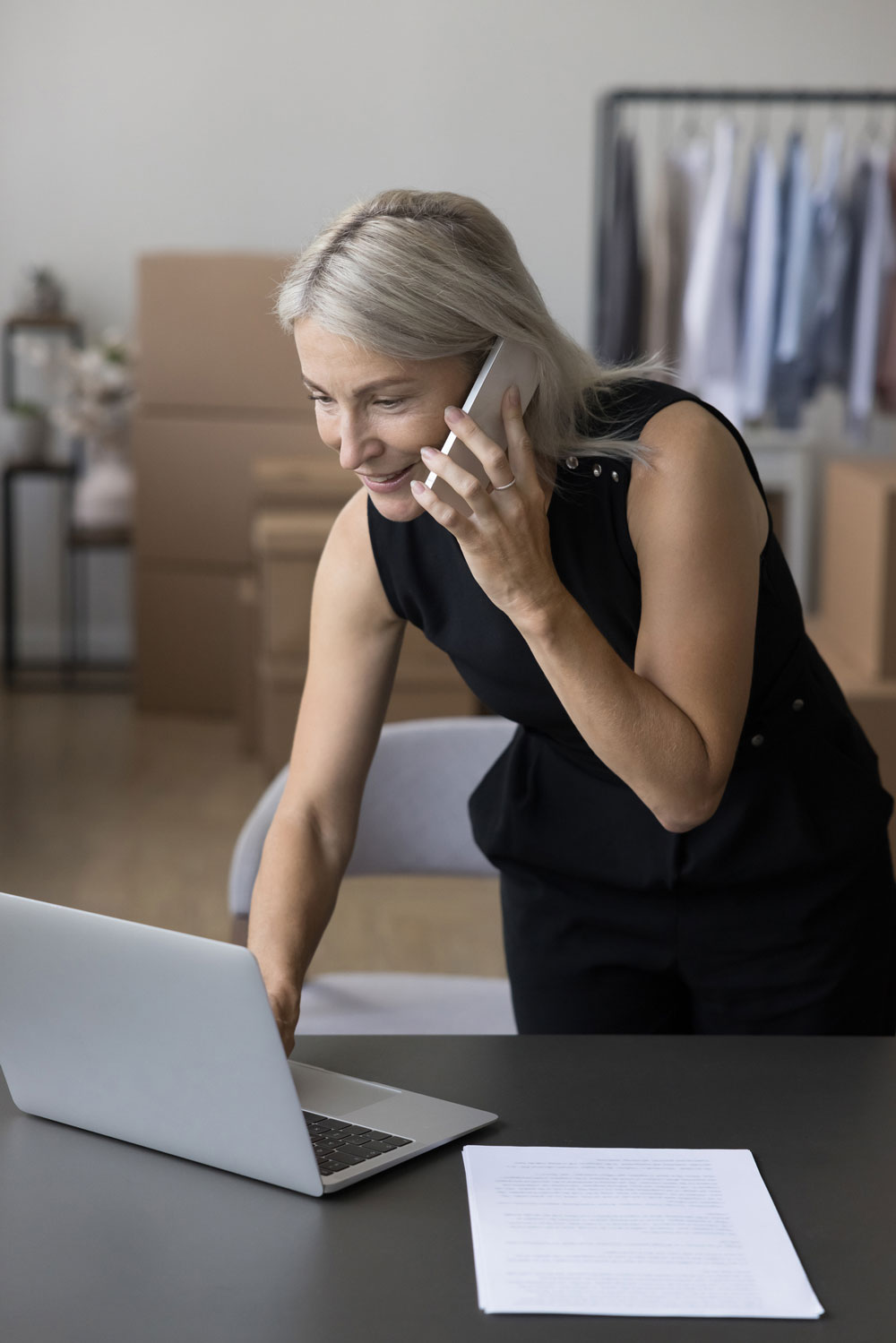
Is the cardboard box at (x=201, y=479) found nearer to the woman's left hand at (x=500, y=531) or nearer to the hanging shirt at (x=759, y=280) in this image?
the hanging shirt at (x=759, y=280)

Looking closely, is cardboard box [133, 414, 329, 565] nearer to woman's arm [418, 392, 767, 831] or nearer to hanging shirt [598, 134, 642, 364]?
hanging shirt [598, 134, 642, 364]

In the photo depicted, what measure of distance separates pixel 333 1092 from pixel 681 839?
45cm

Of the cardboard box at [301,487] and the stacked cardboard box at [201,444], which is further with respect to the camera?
the stacked cardboard box at [201,444]

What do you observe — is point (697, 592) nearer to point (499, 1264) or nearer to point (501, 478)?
point (501, 478)

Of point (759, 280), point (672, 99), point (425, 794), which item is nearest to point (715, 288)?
point (759, 280)

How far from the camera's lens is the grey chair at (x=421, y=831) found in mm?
1901

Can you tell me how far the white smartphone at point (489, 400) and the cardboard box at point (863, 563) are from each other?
1963mm

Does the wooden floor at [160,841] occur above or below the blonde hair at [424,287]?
below

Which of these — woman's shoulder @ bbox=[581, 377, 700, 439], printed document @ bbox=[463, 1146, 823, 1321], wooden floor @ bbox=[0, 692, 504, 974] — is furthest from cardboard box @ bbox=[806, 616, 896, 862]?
printed document @ bbox=[463, 1146, 823, 1321]

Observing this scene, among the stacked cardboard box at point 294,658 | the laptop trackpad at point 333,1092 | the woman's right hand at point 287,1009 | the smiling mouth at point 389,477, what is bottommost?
the stacked cardboard box at point 294,658

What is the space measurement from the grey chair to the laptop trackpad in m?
0.68

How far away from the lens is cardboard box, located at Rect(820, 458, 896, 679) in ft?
10.3

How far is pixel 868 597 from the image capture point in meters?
3.31

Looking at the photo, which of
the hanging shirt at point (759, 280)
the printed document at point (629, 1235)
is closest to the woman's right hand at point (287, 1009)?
the printed document at point (629, 1235)
